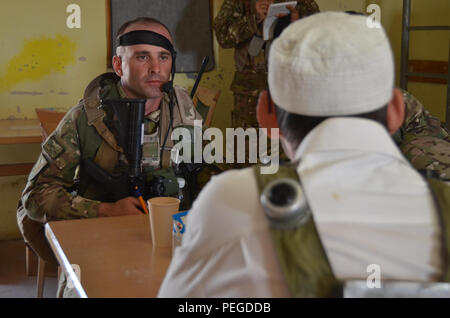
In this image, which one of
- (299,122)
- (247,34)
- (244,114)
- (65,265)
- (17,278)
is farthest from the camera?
(244,114)

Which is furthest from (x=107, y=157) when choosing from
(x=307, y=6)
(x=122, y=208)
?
(x=307, y=6)

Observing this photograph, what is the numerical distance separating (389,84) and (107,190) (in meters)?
→ 1.29

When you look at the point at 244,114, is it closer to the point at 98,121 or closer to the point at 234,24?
the point at 234,24

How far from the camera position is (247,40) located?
3807mm

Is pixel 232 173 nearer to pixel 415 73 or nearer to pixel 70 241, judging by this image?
pixel 70 241

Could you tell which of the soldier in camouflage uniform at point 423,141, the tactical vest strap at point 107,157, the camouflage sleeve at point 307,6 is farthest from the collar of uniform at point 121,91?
the camouflage sleeve at point 307,6

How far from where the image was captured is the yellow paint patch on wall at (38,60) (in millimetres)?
3520

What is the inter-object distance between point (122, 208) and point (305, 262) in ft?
3.85

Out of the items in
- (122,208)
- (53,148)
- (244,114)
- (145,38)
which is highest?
(145,38)

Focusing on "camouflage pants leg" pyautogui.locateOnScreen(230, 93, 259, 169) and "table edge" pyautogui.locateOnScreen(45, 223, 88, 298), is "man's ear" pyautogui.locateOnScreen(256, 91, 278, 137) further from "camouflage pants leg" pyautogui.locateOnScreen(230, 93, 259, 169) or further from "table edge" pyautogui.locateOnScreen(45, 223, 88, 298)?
"camouflage pants leg" pyautogui.locateOnScreen(230, 93, 259, 169)

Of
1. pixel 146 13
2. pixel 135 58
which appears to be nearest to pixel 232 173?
pixel 135 58
